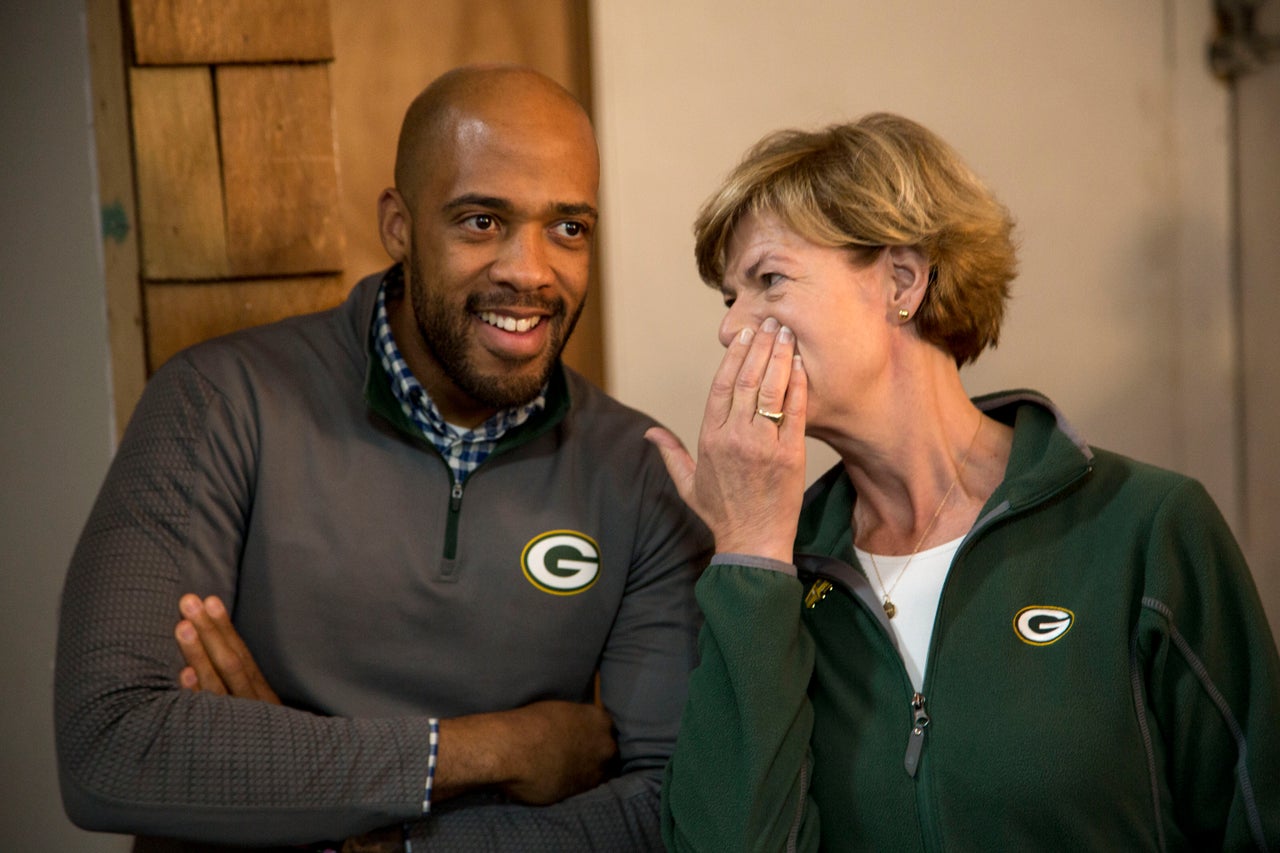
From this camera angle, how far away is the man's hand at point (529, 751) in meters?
1.65

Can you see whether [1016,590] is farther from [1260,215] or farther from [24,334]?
[24,334]

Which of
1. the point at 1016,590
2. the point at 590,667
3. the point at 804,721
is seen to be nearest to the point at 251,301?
the point at 590,667

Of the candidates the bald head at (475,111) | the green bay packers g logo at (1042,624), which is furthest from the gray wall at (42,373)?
the green bay packers g logo at (1042,624)

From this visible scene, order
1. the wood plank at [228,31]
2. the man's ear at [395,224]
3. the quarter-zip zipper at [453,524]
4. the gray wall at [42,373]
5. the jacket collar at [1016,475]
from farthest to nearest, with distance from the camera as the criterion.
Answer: the gray wall at [42,373] < the wood plank at [228,31] < the man's ear at [395,224] < the quarter-zip zipper at [453,524] < the jacket collar at [1016,475]

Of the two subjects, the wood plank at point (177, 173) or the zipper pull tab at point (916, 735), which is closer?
the zipper pull tab at point (916, 735)

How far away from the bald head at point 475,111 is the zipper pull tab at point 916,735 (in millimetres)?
985

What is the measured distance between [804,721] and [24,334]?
1.74 meters

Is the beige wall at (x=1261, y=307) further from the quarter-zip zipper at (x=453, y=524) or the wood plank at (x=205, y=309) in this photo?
the wood plank at (x=205, y=309)

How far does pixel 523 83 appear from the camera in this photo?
1.92 meters

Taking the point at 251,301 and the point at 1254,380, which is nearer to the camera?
the point at 251,301

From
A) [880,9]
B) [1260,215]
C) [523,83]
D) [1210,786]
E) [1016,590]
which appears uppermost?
[880,9]

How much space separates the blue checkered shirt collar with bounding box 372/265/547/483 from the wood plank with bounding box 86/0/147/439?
709mm

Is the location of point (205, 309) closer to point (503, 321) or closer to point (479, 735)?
point (503, 321)

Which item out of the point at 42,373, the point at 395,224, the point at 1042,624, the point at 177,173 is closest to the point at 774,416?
the point at 1042,624
